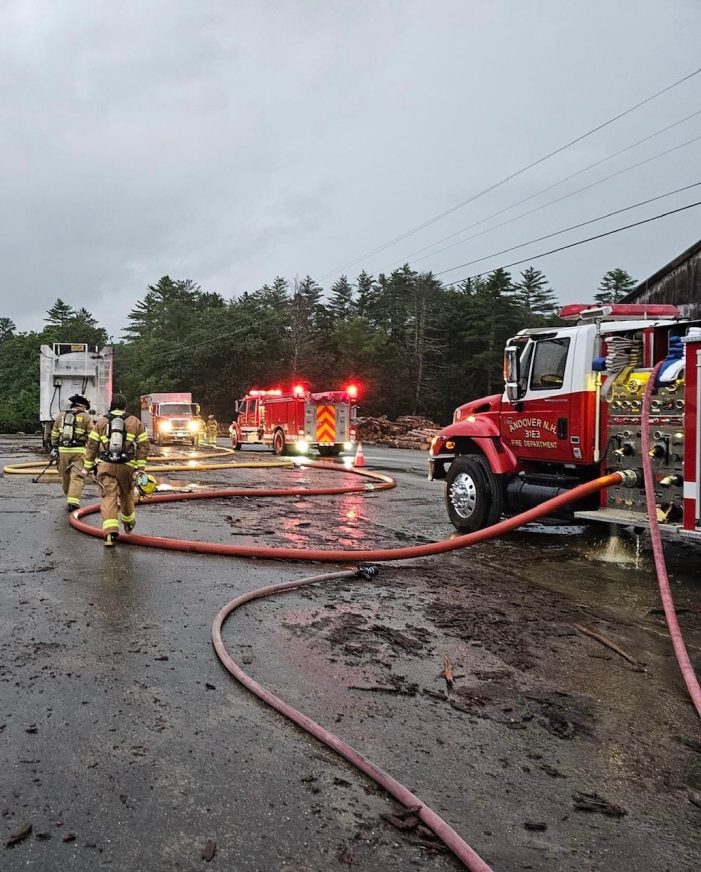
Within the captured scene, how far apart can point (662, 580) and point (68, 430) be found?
25.5ft

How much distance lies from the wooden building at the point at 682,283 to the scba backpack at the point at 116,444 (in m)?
15.5

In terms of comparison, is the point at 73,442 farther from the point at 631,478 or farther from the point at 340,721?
the point at 340,721

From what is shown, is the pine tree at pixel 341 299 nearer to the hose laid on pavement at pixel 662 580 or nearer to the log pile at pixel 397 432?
the log pile at pixel 397 432

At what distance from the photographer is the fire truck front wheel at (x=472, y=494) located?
7547mm

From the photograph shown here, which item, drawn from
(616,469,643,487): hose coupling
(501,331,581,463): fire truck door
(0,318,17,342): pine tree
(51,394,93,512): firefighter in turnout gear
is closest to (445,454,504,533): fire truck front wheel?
(501,331,581,463): fire truck door

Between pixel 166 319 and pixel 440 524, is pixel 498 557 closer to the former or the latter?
pixel 440 524

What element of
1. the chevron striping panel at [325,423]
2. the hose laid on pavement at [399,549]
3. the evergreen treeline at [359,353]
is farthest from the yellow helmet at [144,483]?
the evergreen treeline at [359,353]

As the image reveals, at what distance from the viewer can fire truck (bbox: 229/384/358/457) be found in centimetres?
2119

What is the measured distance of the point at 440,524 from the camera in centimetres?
877

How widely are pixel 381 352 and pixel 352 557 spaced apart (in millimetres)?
49634

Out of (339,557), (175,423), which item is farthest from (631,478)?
(175,423)

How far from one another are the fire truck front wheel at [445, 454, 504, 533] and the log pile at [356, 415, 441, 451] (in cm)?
2263

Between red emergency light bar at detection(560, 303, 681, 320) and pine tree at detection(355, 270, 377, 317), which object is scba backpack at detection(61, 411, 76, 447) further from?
pine tree at detection(355, 270, 377, 317)

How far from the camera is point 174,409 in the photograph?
29.9m
